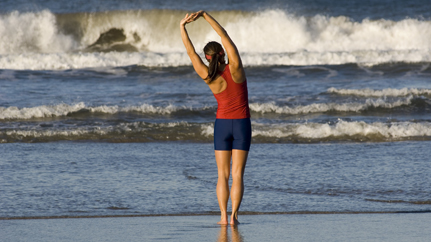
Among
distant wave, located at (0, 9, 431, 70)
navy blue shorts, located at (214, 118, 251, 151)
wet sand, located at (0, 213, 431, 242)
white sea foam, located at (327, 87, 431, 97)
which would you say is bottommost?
wet sand, located at (0, 213, 431, 242)

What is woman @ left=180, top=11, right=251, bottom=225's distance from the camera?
4312 mm

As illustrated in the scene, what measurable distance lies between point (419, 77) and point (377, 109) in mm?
5548

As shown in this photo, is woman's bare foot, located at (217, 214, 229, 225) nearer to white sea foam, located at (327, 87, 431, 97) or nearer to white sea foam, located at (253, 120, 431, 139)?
white sea foam, located at (253, 120, 431, 139)

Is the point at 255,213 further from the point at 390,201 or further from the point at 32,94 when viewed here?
the point at 32,94

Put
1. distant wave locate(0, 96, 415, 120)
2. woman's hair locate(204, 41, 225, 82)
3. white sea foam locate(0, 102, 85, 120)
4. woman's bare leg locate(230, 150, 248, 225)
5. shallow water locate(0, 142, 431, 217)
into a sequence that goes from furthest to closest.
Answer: distant wave locate(0, 96, 415, 120) → white sea foam locate(0, 102, 85, 120) → shallow water locate(0, 142, 431, 217) → woman's bare leg locate(230, 150, 248, 225) → woman's hair locate(204, 41, 225, 82)

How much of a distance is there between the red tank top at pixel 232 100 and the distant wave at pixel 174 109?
6510 mm

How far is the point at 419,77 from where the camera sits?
1595cm

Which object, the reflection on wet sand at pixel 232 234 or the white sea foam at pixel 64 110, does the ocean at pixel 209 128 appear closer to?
the white sea foam at pixel 64 110

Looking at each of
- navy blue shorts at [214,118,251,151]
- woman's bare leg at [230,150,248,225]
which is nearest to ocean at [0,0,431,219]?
woman's bare leg at [230,150,248,225]

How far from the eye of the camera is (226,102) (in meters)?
4.47

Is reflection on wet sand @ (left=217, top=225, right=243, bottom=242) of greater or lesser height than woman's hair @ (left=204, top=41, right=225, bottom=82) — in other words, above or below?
below

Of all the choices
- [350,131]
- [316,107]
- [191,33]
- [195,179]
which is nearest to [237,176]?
[195,179]

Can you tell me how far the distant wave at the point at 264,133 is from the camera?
8891 millimetres

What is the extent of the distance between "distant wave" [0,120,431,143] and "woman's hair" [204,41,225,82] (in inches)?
A: 180
